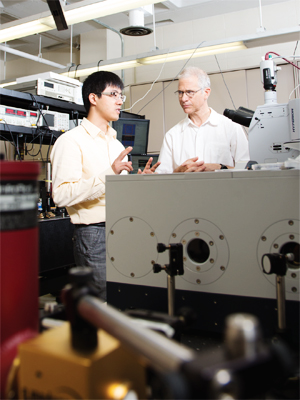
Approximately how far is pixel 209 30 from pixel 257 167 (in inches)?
182

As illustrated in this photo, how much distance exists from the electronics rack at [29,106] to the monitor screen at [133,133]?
490mm

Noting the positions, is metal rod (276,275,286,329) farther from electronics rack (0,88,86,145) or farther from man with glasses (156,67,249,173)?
electronics rack (0,88,86,145)

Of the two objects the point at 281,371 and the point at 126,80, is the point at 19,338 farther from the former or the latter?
the point at 126,80

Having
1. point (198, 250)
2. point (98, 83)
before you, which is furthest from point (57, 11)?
point (198, 250)

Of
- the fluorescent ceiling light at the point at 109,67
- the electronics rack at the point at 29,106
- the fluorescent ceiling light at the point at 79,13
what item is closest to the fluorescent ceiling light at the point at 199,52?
the fluorescent ceiling light at the point at 109,67

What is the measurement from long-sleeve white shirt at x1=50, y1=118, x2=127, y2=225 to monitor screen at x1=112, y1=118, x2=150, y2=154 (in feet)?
7.17

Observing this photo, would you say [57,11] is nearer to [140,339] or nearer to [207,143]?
[207,143]

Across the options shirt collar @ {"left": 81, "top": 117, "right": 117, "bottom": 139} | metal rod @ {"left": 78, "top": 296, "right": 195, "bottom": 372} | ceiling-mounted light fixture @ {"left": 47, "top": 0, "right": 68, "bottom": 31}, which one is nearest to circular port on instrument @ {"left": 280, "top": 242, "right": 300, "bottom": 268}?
metal rod @ {"left": 78, "top": 296, "right": 195, "bottom": 372}

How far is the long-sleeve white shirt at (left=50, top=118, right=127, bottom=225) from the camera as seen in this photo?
1.43 meters

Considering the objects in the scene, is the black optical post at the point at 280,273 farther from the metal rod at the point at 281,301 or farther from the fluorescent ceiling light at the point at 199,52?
the fluorescent ceiling light at the point at 199,52

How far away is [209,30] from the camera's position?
4758 millimetres

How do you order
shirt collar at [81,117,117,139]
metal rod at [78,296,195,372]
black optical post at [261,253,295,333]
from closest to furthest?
metal rod at [78,296,195,372] < black optical post at [261,253,295,333] < shirt collar at [81,117,117,139]

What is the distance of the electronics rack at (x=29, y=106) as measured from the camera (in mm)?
2905

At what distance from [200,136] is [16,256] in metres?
1.81
